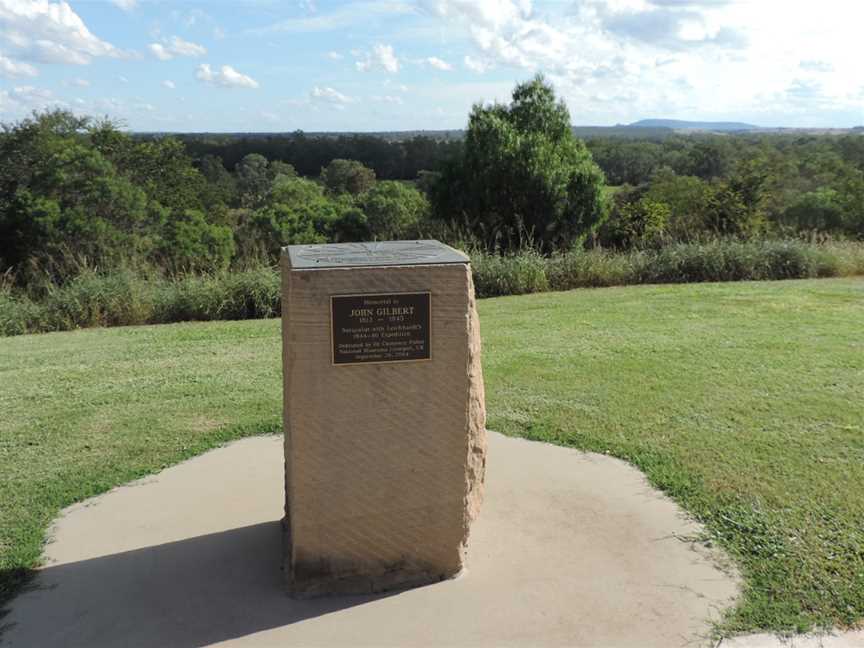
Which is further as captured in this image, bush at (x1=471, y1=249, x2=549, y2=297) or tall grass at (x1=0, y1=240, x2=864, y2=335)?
bush at (x1=471, y1=249, x2=549, y2=297)

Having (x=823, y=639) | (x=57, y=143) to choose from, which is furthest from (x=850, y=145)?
(x=823, y=639)

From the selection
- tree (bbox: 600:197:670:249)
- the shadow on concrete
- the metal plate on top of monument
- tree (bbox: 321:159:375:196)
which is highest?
tree (bbox: 321:159:375:196)

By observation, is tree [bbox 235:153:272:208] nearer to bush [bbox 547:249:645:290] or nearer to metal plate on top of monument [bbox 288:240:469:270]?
bush [bbox 547:249:645:290]

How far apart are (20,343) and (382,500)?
22.4ft

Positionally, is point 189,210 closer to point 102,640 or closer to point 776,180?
point 102,640

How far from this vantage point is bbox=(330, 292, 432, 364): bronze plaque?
11.8ft

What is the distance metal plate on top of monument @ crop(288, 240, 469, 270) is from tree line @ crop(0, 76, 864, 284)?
25.2ft

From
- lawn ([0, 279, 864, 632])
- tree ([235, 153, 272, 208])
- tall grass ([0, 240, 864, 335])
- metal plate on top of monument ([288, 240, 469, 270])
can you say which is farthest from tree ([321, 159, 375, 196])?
metal plate on top of monument ([288, 240, 469, 270])

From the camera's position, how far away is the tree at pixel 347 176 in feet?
163

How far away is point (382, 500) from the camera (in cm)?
387

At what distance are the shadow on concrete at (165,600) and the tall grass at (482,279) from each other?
645 cm

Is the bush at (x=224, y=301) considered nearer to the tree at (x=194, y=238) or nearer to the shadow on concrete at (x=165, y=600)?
the shadow on concrete at (x=165, y=600)

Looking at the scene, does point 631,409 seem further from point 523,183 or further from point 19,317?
point 523,183

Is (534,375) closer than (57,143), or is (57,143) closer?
(534,375)
